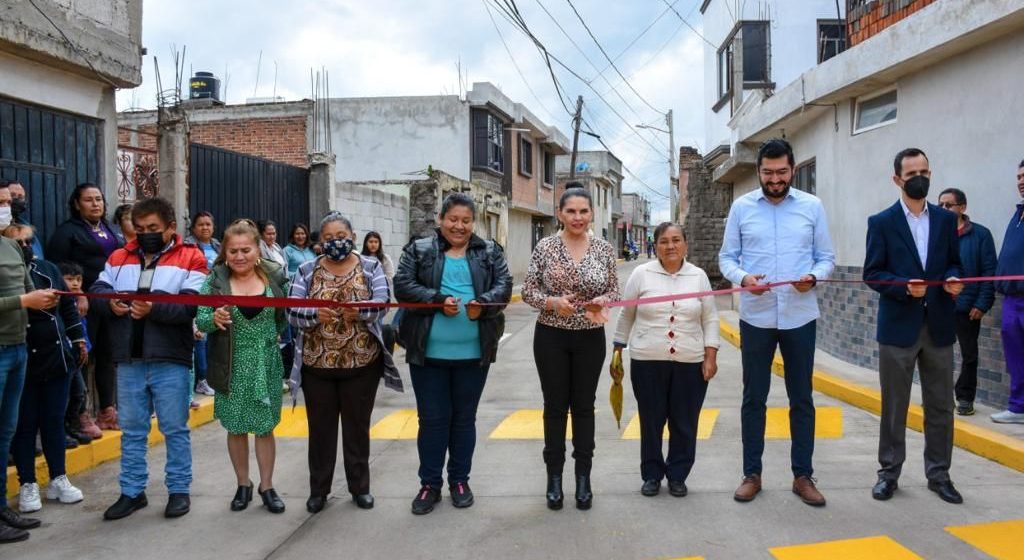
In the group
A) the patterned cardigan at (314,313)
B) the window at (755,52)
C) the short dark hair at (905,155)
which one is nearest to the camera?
the patterned cardigan at (314,313)

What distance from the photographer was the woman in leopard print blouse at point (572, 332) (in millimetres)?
4875

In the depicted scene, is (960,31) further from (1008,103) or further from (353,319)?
(353,319)

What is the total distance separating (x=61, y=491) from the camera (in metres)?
5.15

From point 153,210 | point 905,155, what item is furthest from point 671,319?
point 153,210

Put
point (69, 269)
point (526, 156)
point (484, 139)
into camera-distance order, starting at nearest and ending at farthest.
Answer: point (69, 269) → point (484, 139) → point (526, 156)

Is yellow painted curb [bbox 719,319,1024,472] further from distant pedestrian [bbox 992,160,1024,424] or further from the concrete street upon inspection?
distant pedestrian [bbox 992,160,1024,424]

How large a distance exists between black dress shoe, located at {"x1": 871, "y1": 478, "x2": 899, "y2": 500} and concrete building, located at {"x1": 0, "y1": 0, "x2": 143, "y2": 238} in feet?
22.1

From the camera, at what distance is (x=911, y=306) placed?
4.95m

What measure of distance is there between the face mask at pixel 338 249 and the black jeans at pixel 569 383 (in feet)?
4.10

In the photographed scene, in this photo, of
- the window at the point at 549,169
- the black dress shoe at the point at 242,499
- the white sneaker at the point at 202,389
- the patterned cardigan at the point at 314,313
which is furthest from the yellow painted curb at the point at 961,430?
the window at the point at 549,169

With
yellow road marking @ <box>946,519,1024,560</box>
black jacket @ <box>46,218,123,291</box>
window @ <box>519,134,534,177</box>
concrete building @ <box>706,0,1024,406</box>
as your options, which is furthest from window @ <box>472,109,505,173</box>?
A: yellow road marking @ <box>946,519,1024,560</box>

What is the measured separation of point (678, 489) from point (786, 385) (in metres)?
0.93

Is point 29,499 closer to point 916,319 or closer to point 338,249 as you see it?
point 338,249

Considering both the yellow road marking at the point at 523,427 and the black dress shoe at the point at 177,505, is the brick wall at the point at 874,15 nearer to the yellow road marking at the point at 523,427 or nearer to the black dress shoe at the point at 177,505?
the yellow road marking at the point at 523,427
